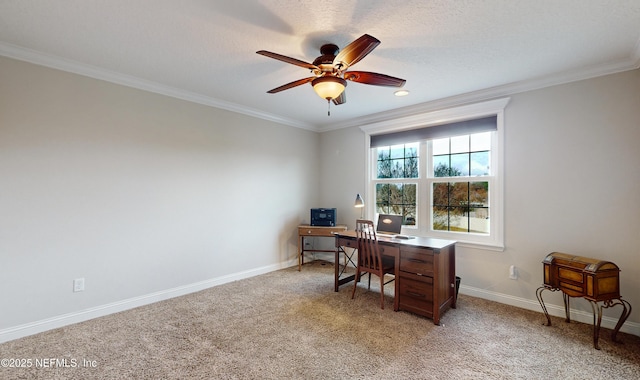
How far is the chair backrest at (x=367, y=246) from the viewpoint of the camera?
3.01 meters

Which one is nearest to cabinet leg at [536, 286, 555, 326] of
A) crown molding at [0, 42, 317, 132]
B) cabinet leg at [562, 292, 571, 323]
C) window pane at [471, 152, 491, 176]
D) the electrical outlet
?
cabinet leg at [562, 292, 571, 323]

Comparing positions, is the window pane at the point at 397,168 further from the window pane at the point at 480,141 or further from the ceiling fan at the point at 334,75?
the ceiling fan at the point at 334,75

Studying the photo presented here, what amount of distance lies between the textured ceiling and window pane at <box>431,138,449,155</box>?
2.31ft

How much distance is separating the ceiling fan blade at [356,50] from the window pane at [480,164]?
2.22m

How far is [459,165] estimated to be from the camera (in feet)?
11.5

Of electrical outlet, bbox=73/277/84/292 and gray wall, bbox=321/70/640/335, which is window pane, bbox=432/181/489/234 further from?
electrical outlet, bbox=73/277/84/292

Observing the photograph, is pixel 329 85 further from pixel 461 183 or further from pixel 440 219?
pixel 440 219

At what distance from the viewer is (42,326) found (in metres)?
2.41

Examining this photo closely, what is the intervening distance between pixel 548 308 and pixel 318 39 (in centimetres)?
333

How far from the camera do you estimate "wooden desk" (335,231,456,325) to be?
2609mm

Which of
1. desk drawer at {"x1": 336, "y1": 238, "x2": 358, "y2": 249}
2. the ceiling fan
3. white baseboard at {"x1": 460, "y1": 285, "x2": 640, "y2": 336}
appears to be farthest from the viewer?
desk drawer at {"x1": 336, "y1": 238, "x2": 358, "y2": 249}

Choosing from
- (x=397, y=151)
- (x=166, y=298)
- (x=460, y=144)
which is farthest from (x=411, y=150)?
(x=166, y=298)

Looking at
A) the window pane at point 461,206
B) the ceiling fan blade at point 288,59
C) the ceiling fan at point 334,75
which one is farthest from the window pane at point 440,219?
the ceiling fan blade at point 288,59

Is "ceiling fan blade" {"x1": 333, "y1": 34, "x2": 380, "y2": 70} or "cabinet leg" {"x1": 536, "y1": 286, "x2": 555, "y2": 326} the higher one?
"ceiling fan blade" {"x1": 333, "y1": 34, "x2": 380, "y2": 70}
